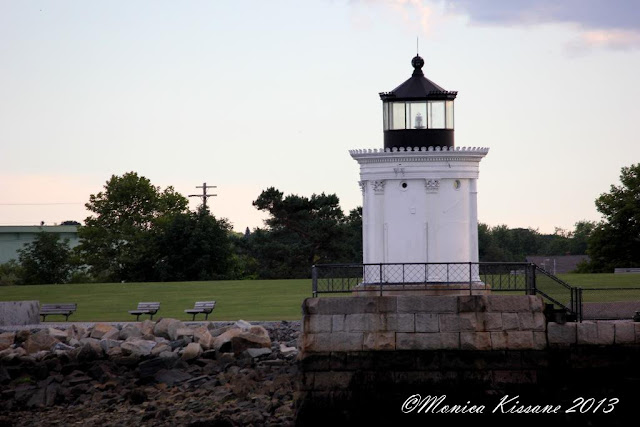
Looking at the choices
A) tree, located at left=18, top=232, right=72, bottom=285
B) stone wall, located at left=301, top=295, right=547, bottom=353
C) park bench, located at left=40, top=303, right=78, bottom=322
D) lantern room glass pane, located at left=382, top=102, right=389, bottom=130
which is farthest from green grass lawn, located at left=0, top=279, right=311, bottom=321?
tree, located at left=18, top=232, right=72, bottom=285

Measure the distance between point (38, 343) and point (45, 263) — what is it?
4294 cm

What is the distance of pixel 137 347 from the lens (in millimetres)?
32938

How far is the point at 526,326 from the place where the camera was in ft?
87.9

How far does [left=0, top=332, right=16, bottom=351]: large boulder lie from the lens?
34.7 m

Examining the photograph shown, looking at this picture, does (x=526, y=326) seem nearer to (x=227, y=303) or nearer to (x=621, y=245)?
(x=227, y=303)

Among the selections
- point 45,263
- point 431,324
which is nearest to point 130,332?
point 431,324

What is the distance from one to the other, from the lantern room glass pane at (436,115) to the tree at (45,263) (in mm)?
46995

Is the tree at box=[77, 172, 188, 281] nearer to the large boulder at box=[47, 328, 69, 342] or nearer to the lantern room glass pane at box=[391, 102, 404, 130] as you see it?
the large boulder at box=[47, 328, 69, 342]

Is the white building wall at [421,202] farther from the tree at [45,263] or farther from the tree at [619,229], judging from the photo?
the tree at [45,263]

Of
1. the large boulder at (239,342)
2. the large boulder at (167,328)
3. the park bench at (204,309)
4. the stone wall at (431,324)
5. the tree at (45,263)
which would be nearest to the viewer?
the stone wall at (431,324)

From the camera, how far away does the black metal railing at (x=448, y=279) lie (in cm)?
2809

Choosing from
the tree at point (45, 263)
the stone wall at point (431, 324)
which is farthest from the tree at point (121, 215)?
the stone wall at point (431, 324)

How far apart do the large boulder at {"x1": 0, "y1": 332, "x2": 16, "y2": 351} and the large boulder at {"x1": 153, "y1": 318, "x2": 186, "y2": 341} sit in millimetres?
3766

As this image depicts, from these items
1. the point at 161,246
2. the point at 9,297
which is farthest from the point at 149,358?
the point at 161,246
